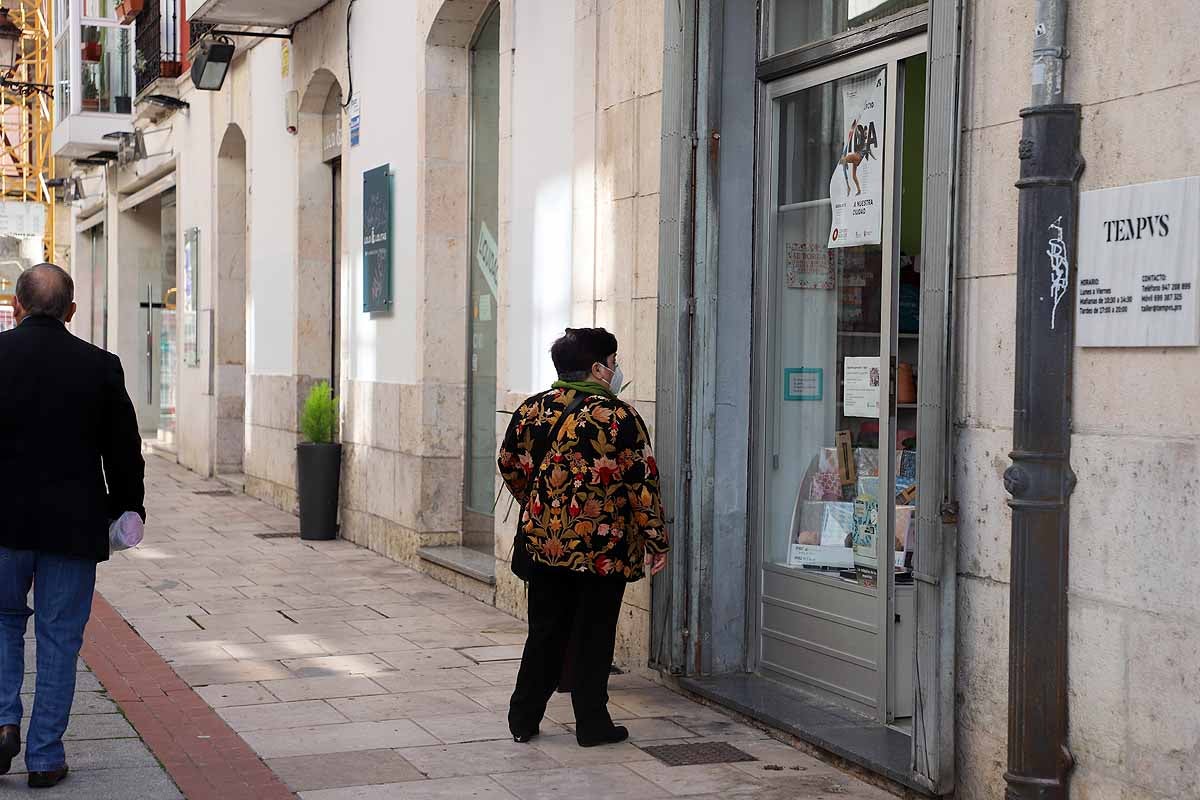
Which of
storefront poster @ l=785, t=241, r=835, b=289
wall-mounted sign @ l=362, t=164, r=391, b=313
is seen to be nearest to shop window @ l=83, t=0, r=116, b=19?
wall-mounted sign @ l=362, t=164, r=391, b=313

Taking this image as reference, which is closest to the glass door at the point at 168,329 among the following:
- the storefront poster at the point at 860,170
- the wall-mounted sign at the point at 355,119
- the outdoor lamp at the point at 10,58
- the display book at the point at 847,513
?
the outdoor lamp at the point at 10,58

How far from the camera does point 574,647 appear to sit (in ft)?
20.9

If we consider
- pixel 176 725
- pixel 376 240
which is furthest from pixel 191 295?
pixel 176 725

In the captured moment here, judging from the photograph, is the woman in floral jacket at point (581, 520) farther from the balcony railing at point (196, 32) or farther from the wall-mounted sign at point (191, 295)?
the wall-mounted sign at point (191, 295)

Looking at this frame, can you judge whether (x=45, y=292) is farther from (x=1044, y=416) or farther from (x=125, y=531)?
(x=1044, y=416)

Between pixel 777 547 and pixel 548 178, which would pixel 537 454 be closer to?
pixel 777 547

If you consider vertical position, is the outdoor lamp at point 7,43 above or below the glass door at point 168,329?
above

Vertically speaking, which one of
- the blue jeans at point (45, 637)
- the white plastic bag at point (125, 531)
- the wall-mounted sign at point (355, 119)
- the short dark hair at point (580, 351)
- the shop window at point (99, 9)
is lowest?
the blue jeans at point (45, 637)

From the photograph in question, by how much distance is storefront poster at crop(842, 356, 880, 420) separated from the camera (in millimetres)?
6535

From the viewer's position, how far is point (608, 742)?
633cm

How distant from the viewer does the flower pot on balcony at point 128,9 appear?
2052 centimetres

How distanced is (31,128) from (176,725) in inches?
1057

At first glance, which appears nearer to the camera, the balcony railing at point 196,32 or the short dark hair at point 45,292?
the short dark hair at point 45,292

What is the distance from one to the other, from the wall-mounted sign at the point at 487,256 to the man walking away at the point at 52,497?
5095 millimetres
